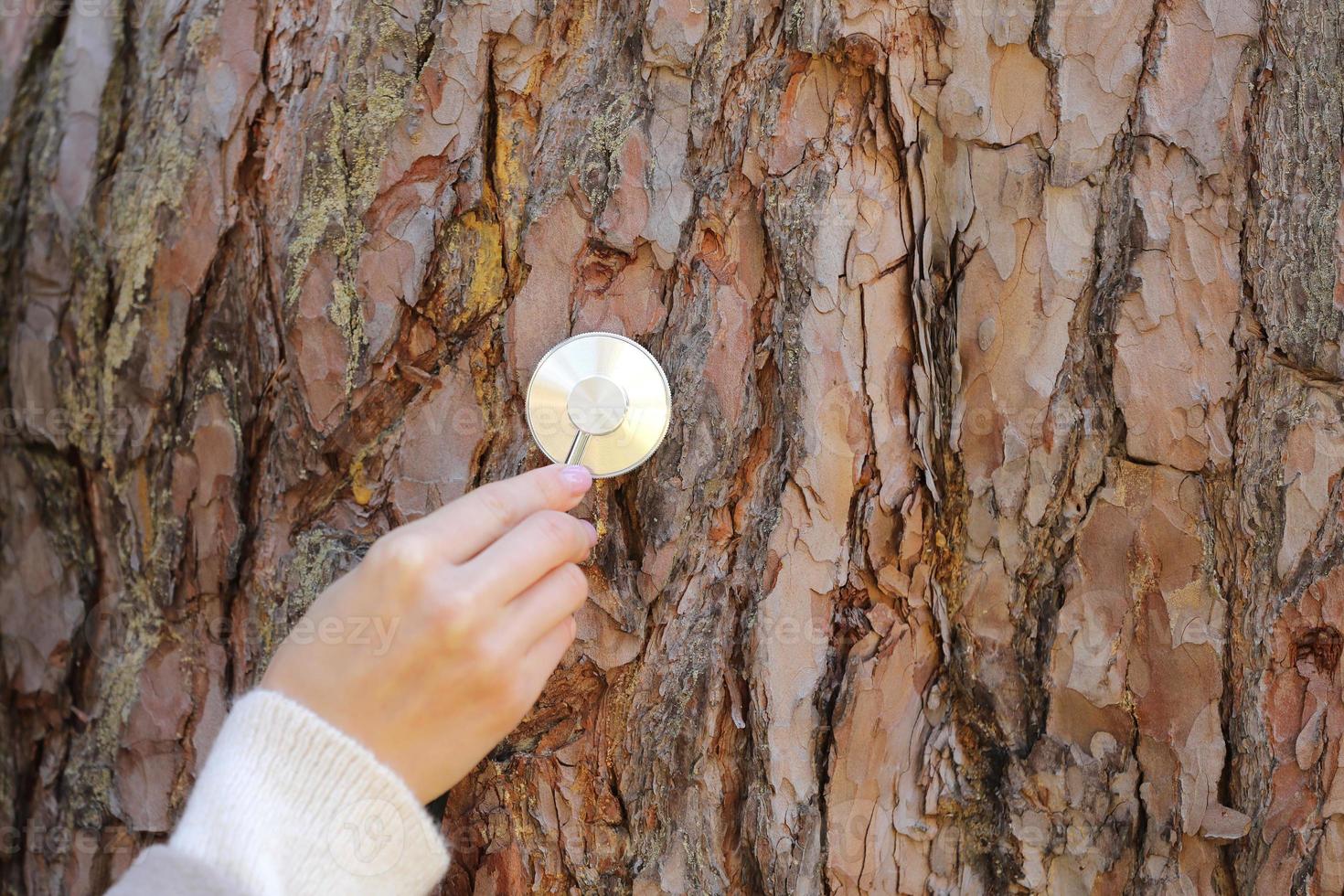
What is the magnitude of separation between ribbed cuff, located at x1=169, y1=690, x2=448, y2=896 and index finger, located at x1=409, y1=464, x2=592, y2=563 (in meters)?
0.21

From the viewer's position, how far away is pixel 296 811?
34.1 inches

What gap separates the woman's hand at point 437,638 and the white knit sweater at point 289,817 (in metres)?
0.02

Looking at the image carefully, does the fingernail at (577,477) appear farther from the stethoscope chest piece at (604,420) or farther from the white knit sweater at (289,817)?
the white knit sweater at (289,817)

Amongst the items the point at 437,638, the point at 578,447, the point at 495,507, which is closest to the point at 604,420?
the point at 578,447

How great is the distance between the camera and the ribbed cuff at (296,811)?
85cm

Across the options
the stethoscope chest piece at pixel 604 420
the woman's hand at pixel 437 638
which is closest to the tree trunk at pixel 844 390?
the stethoscope chest piece at pixel 604 420

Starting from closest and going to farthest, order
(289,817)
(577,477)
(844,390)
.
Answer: (289,817) → (577,477) → (844,390)

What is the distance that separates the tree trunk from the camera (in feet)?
3.67

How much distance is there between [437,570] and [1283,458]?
0.99m

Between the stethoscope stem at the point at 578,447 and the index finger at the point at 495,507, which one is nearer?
the index finger at the point at 495,507

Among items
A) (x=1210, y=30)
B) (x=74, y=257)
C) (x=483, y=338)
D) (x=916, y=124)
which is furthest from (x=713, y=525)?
(x=74, y=257)

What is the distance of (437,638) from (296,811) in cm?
20

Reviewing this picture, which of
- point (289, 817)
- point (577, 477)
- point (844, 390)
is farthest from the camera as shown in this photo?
point (844, 390)

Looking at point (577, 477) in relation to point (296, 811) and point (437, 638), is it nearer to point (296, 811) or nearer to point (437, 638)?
point (437, 638)
